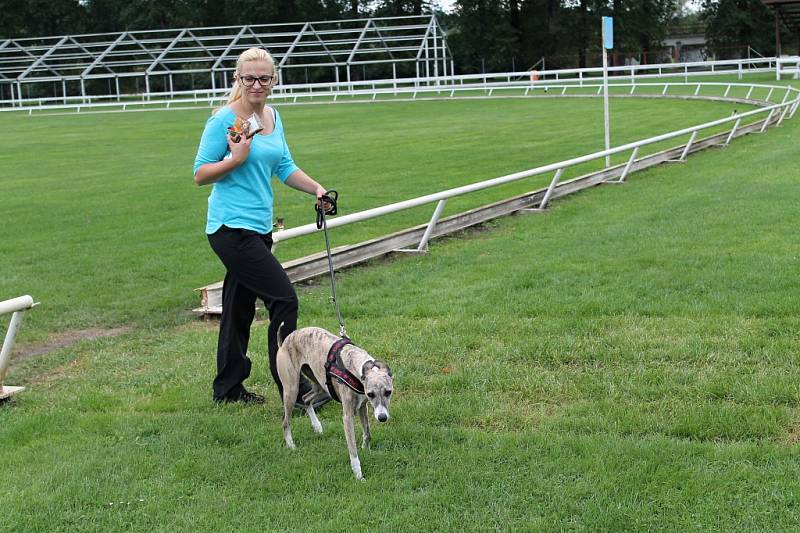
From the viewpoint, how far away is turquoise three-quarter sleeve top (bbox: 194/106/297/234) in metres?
5.04

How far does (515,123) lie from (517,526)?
2534 cm

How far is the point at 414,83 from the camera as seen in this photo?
4988cm

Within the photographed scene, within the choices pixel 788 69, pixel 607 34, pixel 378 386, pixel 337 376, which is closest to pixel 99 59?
pixel 788 69

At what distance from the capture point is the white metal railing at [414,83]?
4256 cm

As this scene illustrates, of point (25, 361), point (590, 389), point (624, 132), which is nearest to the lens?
point (590, 389)

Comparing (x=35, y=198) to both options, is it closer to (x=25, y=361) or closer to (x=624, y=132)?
(x=25, y=361)

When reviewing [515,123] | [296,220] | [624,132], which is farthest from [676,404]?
[515,123]

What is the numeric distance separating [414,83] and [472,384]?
1786 inches

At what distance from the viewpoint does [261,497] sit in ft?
14.1

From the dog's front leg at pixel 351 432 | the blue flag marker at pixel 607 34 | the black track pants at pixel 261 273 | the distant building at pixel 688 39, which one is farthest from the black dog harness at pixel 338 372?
the distant building at pixel 688 39

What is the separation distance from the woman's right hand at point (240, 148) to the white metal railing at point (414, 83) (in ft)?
123

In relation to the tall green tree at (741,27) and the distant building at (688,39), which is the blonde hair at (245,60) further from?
the distant building at (688,39)

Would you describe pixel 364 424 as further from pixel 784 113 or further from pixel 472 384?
pixel 784 113

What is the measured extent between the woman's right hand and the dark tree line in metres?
59.2
